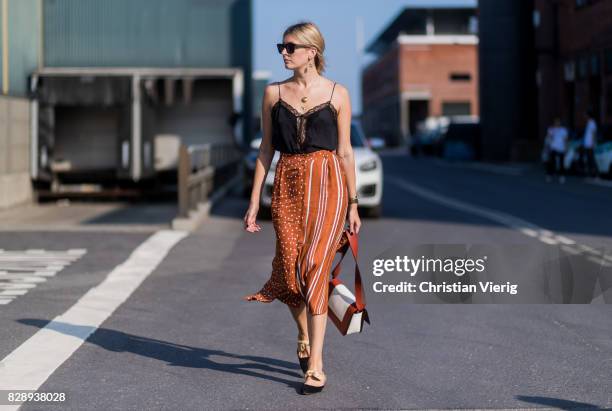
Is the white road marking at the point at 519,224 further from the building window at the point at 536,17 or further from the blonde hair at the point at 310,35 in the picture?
the building window at the point at 536,17

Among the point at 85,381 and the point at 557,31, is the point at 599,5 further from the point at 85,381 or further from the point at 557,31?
the point at 85,381

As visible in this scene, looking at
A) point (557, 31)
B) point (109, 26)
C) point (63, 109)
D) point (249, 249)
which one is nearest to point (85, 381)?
point (249, 249)

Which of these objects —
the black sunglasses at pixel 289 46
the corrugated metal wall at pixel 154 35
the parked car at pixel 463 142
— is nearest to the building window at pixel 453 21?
the parked car at pixel 463 142

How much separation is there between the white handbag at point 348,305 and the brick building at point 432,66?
82916 mm

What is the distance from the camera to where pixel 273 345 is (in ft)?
23.0

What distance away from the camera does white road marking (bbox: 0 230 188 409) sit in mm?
6051

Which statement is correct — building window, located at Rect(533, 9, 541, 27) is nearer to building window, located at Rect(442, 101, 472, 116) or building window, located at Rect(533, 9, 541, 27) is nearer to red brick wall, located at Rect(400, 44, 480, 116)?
red brick wall, located at Rect(400, 44, 480, 116)

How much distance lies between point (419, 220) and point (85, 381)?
10958 mm

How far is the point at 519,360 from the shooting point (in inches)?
257

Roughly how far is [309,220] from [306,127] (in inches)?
18.9

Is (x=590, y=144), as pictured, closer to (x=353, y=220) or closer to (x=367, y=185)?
(x=367, y=185)

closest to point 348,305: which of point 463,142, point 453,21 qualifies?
point 463,142

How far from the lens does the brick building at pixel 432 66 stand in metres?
90.2

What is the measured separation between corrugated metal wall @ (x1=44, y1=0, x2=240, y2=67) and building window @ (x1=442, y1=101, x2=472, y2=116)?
68248mm
